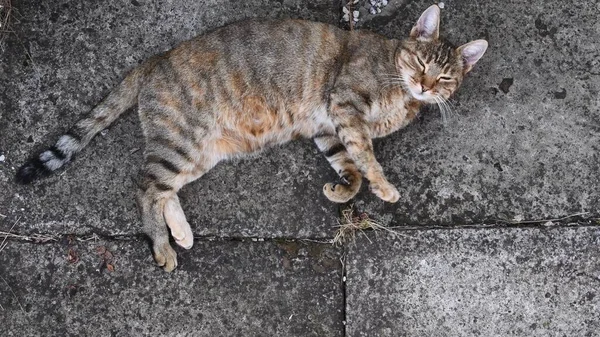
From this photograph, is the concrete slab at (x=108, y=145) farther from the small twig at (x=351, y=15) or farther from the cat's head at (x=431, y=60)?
the cat's head at (x=431, y=60)

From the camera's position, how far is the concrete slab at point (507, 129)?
4.10 metres

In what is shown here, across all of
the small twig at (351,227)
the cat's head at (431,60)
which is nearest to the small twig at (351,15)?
the cat's head at (431,60)

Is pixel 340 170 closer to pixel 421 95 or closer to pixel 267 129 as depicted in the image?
pixel 267 129

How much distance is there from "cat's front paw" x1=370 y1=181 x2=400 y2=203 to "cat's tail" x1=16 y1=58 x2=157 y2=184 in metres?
1.49

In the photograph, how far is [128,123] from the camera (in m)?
4.13

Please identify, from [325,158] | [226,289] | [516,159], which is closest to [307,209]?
[325,158]

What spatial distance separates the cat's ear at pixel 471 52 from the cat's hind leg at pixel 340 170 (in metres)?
0.86

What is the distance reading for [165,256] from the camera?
3934 millimetres

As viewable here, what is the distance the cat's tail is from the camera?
396cm

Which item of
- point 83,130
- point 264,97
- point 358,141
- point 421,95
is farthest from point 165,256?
point 421,95

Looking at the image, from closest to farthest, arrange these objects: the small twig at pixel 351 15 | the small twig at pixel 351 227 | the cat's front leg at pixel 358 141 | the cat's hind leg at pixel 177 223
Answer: the cat's front leg at pixel 358 141 → the cat's hind leg at pixel 177 223 → the small twig at pixel 351 227 → the small twig at pixel 351 15

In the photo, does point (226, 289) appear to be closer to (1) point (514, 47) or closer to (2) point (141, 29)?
(2) point (141, 29)

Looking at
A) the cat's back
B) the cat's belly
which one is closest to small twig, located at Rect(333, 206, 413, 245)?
the cat's belly

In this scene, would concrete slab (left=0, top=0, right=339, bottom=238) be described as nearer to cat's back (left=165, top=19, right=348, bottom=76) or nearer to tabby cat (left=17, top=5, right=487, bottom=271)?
tabby cat (left=17, top=5, right=487, bottom=271)
